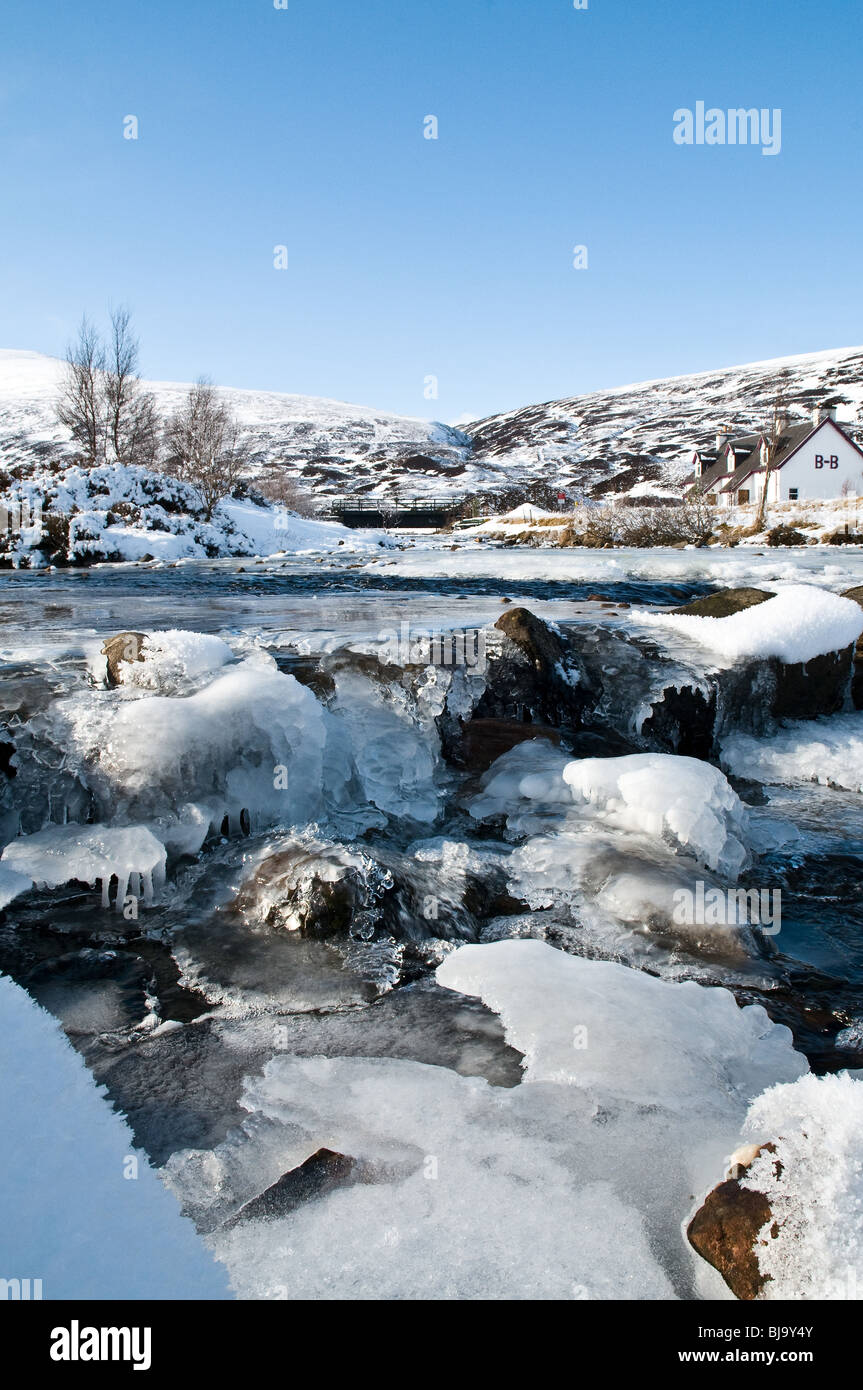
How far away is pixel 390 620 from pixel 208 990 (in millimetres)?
5888

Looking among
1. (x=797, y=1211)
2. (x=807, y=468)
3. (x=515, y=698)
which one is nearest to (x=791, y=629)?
(x=515, y=698)

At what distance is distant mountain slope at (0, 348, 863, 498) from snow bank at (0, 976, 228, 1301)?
69.8 meters

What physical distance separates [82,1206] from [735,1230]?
1740 millimetres

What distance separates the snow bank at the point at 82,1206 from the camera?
6.61ft

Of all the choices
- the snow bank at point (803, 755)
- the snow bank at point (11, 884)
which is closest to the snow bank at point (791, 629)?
the snow bank at point (803, 755)

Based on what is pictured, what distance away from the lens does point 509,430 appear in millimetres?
127750

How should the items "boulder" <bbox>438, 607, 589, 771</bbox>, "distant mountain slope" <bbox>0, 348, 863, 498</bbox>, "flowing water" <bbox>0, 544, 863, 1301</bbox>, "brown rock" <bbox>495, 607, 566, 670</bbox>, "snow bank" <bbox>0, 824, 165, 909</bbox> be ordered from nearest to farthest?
"flowing water" <bbox>0, 544, 863, 1301</bbox> < "snow bank" <bbox>0, 824, 165, 909</bbox> < "boulder" <bbox>438, 607, 589, 771</bbox> < "brown rock" <bbox>495, 607, 566, 670</bbox> < "distant mountain slope" <bbox>0, 348, 863, 498</bbox>

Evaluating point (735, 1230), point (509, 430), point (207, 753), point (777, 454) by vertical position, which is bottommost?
point (735, 1230)

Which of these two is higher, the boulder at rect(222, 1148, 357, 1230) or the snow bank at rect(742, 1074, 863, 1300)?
the snow bank at rect(742, 1074, 863, 1300)

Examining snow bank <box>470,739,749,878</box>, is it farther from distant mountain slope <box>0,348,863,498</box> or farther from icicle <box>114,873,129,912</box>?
distant mountain slope <box>0,348,863,498</box>

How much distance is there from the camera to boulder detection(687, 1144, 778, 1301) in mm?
2037

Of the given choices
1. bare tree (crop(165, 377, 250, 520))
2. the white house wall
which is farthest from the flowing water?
the white house wall

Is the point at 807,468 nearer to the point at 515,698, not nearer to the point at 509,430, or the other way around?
the point at 515,698
